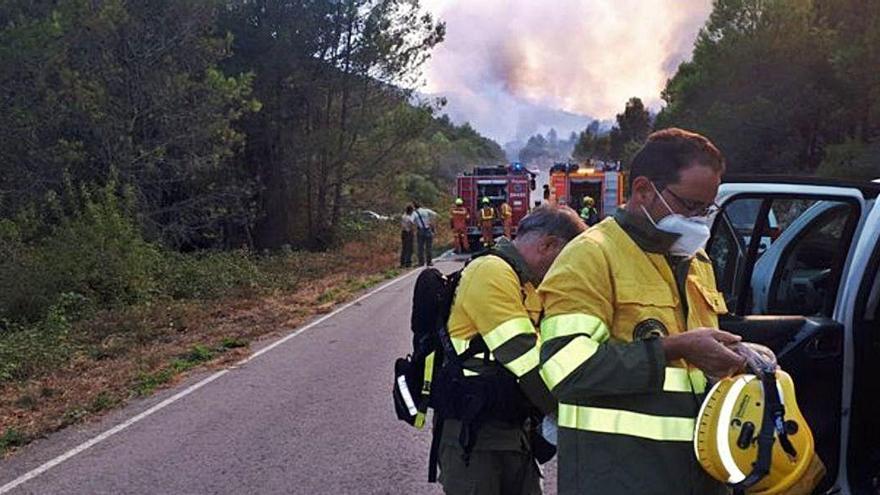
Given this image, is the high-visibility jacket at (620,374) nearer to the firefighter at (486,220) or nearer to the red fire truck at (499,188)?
the firefighter at (486,220)

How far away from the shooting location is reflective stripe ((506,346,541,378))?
255cm

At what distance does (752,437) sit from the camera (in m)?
2.04

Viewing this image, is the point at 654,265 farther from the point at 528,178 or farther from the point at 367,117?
the point at 367,117

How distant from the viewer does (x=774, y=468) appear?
206 cm

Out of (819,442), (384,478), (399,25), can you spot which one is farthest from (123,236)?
(399,25)

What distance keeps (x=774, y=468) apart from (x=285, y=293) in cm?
1434

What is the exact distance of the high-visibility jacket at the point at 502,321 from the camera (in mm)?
2562

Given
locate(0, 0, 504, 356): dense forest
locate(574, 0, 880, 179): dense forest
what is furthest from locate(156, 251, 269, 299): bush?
locate(574, 0, 880, 179): dense forest

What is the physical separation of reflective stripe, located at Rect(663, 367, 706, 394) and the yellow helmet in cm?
8

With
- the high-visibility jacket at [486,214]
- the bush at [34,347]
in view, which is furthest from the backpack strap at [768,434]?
the high-visibility jacket at [486,214]

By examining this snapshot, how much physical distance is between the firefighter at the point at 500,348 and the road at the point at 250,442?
6.46 ft

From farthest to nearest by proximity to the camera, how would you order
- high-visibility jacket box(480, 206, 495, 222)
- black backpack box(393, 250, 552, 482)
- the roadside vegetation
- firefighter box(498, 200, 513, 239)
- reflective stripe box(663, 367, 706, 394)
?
1. firefighter box(498, 200, 513, 239)
2. high-visibility jacket box(480, 206, 495, 222)
3. the roadside vegetation
4. black backpack box(393, 250, 552, 482)
5. reflective stripe box(663, 367, 706, 394)

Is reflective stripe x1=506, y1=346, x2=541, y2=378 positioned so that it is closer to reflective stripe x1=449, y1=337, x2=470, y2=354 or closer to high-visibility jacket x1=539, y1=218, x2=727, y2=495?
reflective stripe x1=449, y1=337, x2=470, y2=354

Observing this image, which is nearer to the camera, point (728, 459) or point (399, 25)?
point (728, 459)
